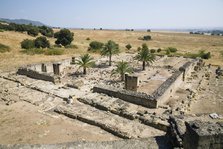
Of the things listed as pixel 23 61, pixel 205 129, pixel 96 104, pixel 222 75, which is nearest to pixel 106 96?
pixel 96 104

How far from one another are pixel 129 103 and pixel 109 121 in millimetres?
3076

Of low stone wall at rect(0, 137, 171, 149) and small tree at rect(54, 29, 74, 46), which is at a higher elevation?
small tree at rect(54, 29, 74, 46)

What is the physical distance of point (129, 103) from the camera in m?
15.2

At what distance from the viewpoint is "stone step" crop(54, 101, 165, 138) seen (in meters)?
11.3

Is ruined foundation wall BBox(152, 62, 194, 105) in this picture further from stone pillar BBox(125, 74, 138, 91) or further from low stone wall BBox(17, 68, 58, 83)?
low stone wall BBox(17, 68, 58, 83)

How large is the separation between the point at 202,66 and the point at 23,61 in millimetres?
24623

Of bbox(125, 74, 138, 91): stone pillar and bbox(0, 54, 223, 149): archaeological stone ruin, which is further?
bbox(125, 74, 138, 91): stone pillar

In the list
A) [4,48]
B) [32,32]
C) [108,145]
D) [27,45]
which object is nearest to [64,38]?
[27,45]

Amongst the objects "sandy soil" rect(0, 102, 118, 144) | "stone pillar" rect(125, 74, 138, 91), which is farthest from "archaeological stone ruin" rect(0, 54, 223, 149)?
"sandy soil" rect(0, 102, 118, 144)

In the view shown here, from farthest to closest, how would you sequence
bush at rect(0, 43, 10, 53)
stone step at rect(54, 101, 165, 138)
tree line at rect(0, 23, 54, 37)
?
tree line at rect(0, 23, 54, 37) < bush at rect(0, 43, 10, 53) < stone step at rect(54, 101, 165, 138)

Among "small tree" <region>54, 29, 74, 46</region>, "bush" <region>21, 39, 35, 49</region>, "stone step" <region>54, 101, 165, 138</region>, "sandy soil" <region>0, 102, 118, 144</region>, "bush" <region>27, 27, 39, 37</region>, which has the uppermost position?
"bush" <region>27, 27, 39, 37</region>

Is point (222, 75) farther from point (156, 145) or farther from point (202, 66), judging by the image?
point (156, 145)

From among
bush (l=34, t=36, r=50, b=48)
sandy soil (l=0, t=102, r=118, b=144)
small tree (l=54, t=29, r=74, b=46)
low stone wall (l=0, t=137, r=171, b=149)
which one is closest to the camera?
low stone wall (l=0, t=137, r=171, b=149)

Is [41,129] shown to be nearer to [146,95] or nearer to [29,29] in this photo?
[146,95]
